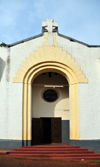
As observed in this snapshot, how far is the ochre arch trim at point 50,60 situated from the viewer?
12.9m

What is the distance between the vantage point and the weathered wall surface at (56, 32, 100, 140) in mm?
12453

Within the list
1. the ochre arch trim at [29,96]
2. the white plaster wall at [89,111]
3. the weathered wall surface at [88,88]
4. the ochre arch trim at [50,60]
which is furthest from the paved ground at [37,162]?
the ochre arch trim at [50,60]

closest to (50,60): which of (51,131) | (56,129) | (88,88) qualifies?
(88,88)

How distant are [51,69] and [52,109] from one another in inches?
116

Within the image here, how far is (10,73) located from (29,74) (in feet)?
3.77

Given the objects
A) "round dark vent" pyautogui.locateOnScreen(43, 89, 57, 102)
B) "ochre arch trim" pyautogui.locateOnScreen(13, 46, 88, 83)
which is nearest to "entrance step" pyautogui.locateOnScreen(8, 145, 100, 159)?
"round dark vent" pyautogui.locateOnScreen(43, 89, 57, 102)

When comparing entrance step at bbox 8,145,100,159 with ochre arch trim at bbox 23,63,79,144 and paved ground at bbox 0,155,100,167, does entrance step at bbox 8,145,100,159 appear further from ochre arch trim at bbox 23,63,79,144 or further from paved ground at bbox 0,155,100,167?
ochre arch trim at bbox 23,63,79,144

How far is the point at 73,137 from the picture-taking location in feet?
41.2

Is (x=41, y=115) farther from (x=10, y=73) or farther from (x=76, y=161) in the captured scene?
(x=76, y=161)

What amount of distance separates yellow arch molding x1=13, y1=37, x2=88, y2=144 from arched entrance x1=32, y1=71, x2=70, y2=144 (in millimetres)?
1312

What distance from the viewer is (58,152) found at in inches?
444

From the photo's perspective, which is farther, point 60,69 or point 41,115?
point 41,115

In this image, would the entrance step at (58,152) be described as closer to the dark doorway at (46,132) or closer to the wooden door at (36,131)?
the wooden door at (36,131)

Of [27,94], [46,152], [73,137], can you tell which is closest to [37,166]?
[46,152]
